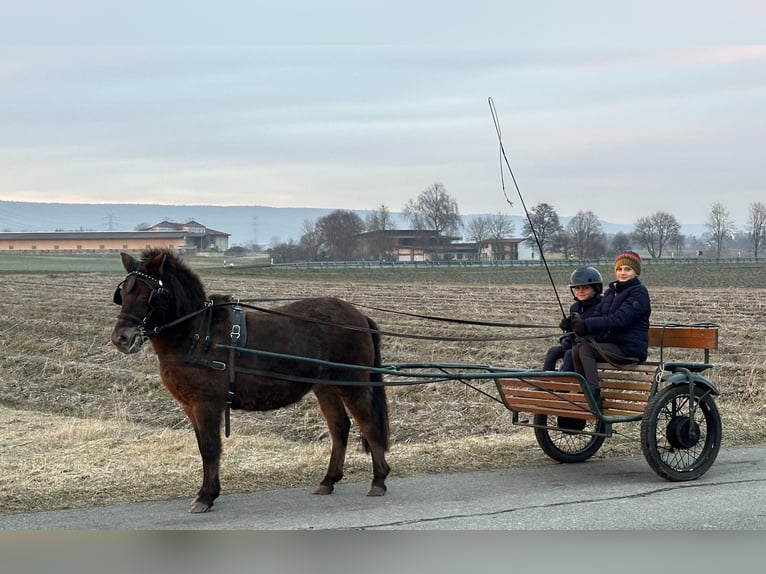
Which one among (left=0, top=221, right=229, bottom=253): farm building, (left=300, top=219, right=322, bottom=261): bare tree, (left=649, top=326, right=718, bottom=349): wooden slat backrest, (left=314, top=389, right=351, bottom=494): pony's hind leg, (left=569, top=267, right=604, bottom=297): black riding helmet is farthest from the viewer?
(left=0, top=221, right=229, bottom=253): farm building

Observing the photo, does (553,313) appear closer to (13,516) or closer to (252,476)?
(252,476)

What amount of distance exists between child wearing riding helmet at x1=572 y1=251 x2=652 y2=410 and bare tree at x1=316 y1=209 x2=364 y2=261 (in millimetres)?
97561

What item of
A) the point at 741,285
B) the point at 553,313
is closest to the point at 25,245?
the point at 741,285

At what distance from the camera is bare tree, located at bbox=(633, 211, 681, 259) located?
14025cm

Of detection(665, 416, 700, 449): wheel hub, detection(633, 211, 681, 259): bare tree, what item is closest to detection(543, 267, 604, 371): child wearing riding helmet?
detection(665, 416, 700, 449): wheel hub

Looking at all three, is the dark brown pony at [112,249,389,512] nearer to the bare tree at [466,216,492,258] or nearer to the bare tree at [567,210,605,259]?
Result: the bare tree at [567,210,605,259]

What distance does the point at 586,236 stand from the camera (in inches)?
4616

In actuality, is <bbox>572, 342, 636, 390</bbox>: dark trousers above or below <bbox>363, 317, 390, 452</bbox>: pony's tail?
above

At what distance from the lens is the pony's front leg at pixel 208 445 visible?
23.5 feet

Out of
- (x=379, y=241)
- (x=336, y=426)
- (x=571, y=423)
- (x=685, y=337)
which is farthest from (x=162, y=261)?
(x=379, y=241)

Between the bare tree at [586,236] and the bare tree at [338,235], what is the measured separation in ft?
86.5

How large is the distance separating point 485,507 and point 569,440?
2820 millimetres

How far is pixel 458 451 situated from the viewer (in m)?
9.16

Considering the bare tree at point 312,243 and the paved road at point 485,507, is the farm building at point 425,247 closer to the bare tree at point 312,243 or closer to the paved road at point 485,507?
the bare tree at point 312,243
